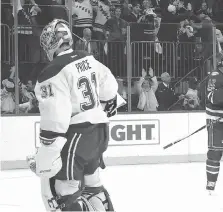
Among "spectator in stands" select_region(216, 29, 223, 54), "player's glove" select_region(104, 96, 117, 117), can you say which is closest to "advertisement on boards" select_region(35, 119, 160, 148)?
"spectator in stands" select_region(216, 29, 223, 54)

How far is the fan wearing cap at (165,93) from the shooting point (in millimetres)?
9742

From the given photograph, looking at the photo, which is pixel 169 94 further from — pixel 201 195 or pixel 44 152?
pixel 44 152

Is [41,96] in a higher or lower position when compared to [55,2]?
lower

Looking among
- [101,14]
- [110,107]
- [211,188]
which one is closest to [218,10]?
[101,14]

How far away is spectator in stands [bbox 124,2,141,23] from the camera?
1093cm

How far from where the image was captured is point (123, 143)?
9.01 meters

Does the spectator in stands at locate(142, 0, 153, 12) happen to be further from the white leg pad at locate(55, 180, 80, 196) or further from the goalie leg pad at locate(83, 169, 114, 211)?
the white leg pad at locate(55, 180, 80, 196)

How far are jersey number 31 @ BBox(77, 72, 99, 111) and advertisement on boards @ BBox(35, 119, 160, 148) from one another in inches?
214

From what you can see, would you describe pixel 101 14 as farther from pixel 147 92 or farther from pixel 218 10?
pixel 218 10

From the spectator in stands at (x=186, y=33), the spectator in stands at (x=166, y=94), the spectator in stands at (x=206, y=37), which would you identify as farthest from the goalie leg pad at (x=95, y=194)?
the spectator in stands at (x=186, y=33)

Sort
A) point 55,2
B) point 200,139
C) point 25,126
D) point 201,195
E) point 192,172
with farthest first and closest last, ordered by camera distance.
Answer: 1. point 55,2
2. point 200,139
3. point 25,126
4. point 192,172
5. point 201,195

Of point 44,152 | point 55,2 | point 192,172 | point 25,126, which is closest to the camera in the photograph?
point 44,152

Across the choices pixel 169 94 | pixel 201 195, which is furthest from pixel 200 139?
pixel 201 195

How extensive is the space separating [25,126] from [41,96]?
5289mm
